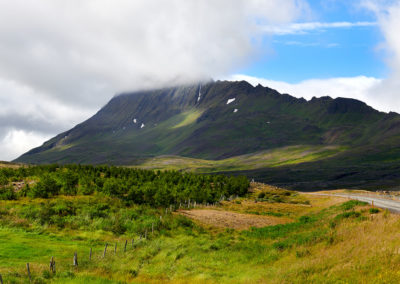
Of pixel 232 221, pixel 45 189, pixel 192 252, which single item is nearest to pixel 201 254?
pixel 192 252

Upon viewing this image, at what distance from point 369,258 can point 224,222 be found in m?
37.7

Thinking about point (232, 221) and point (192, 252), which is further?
point (232, 221)

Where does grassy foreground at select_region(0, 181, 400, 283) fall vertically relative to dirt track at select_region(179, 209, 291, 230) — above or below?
above

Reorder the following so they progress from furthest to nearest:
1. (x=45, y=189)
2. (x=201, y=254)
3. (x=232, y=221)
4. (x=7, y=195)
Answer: (x=45, y=189) → (x=7, y=195) → (x=232, y=221) → (x=201, y=254)

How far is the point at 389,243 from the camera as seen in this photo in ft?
55.7

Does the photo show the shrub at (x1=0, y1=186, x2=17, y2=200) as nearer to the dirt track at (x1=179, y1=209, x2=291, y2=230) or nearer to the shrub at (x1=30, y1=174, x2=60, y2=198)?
the shrub at (x1=30, y1=174, x2=60, y2=198)

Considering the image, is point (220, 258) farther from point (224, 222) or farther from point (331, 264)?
point (224, 222)

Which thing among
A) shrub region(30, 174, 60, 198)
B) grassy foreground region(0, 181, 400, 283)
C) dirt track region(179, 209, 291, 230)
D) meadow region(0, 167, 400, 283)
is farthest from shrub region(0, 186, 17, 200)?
dirt track region(179, 209, 291, 230)

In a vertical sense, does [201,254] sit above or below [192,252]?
above

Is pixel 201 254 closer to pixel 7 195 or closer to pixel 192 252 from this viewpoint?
pixel 192 252

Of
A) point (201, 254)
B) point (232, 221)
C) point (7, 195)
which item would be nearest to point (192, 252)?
point (201, 254)

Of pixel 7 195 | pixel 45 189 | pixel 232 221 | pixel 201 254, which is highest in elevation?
pixel 45 189

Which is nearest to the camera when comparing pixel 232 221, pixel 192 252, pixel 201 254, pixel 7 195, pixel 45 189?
pixel 201 254

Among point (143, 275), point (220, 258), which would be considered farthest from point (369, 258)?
point (143, 275)
